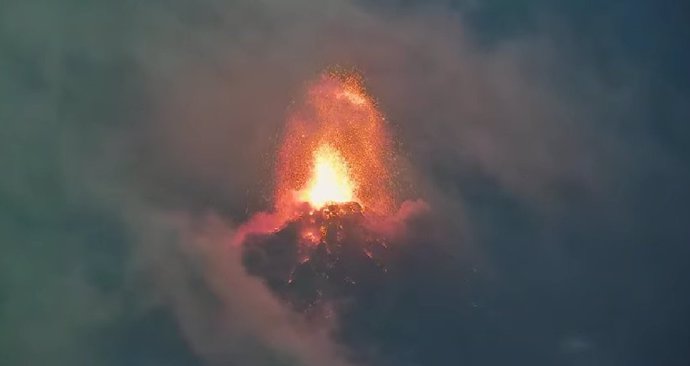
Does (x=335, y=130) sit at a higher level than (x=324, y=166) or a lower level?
higher

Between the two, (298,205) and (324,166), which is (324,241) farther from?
(324,166)

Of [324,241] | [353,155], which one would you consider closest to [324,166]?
[353,155]

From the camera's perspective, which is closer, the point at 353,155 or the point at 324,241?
the point at 353,155

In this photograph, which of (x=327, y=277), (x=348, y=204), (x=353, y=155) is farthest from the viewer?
(x=327, y=277)

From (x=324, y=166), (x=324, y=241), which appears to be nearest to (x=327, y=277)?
(x=324, y=241)

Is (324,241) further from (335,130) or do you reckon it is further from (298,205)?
(335,130)

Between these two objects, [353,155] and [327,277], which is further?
[327,277]

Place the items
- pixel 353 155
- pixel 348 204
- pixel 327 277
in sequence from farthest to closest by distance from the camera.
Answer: pixel 327 277
pixel 348 204
pixel 353 155

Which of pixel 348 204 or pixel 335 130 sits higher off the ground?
pixel 335 130
